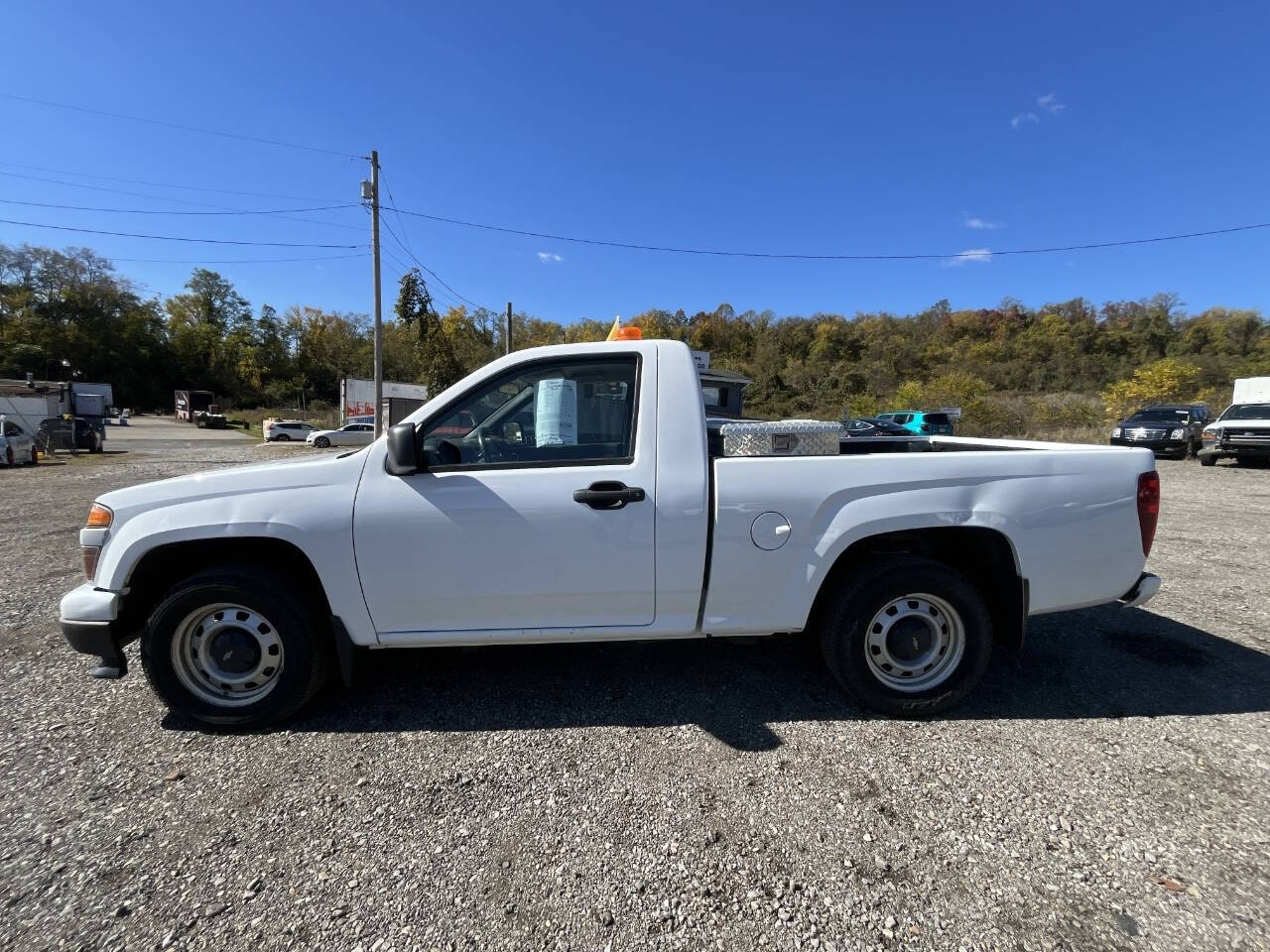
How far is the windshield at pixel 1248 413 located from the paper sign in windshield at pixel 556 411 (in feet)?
67.6

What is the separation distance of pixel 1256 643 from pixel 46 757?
685 cm

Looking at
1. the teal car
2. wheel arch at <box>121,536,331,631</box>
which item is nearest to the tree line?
the teal car

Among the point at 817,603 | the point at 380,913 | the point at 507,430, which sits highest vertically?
the point at 507,430

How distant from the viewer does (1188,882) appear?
1849 millimetres

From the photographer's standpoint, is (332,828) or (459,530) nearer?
(332,828)

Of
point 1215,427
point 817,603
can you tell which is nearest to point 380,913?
point 817,603

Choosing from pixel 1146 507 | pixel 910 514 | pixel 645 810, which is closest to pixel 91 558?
pixel 645 810

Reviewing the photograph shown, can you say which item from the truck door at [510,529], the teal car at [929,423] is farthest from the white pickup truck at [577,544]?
the teal car at [929,423]

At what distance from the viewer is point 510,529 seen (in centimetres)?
257

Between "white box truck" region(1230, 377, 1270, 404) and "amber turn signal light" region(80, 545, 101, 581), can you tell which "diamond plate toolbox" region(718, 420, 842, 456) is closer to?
"amber turn signal light" region(80, 545, 101, 581)

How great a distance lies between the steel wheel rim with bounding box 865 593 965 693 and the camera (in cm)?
281

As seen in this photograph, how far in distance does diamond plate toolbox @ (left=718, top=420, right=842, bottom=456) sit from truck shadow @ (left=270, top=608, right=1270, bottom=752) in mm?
1308

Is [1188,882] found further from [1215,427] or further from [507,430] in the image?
[1215,427]

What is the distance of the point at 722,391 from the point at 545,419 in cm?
1521
